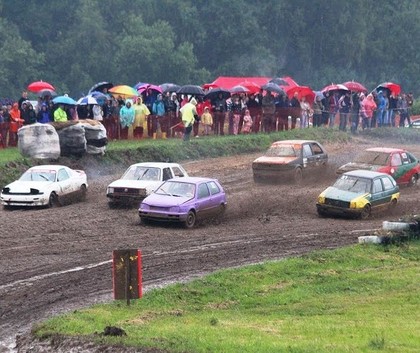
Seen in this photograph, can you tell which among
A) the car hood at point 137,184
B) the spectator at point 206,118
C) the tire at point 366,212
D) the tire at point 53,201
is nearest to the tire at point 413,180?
the tire at point 366,212

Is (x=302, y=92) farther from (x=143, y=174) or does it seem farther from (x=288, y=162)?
(x=143, y=174)

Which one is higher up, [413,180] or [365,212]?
[365,212]

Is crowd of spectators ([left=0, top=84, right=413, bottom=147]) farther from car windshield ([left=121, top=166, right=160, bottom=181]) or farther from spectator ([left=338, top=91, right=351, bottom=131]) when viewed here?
car windshield ([left=121, top=166, right=160, bottom=181])

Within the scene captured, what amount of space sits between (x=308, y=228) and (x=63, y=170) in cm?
799

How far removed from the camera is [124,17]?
7550 cm

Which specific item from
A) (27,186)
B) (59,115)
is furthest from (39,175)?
(59,115)

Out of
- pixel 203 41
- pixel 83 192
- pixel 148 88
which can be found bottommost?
pixel 203 41

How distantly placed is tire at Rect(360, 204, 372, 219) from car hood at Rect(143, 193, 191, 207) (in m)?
5.28

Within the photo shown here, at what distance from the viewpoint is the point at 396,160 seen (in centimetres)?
3450

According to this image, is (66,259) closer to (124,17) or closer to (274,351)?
(274,351)

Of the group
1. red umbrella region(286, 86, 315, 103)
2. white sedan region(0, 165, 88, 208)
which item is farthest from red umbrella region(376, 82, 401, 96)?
white sedan region(0, 165, 88, 208)

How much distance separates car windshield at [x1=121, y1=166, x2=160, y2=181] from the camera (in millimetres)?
30078

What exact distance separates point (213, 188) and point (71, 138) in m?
8.45

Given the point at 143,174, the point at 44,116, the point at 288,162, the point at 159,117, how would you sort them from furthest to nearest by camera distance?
the point at 159,117, the point at 44,116, the point at 288,162, the point at 143,174
